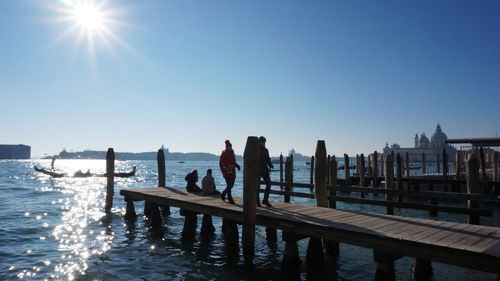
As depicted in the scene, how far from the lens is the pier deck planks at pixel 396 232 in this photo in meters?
4.92

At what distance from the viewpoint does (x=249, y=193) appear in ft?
25.7

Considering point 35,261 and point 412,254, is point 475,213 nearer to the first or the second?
point 412,254

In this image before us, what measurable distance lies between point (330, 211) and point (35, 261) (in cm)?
832

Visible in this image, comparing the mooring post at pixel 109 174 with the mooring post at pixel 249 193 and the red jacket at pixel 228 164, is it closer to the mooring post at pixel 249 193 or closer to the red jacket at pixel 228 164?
the red jacket at pixel 228 164

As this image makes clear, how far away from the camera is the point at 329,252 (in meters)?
9.11

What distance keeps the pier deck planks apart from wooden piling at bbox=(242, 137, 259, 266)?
362 mm

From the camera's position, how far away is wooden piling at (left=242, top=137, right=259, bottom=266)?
7820 millimetres

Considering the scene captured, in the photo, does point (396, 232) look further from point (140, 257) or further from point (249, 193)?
point (140, 257)

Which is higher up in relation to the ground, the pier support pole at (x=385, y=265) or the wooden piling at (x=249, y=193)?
the wooden piling at (x=249, y=193)

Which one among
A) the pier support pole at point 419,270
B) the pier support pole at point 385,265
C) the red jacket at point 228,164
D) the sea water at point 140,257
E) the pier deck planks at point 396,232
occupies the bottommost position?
the sea water at point 140,257

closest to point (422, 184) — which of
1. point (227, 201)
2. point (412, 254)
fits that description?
point (227, 201)

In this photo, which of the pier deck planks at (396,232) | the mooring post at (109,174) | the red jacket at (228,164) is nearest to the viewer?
the pier deck planks at (396,232)

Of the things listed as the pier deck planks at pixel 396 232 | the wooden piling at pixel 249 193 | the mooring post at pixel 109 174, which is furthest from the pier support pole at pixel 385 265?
the mooring post at pixel 109 174

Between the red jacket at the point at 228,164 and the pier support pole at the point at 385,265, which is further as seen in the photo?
the red jacket at the point at 228,164
